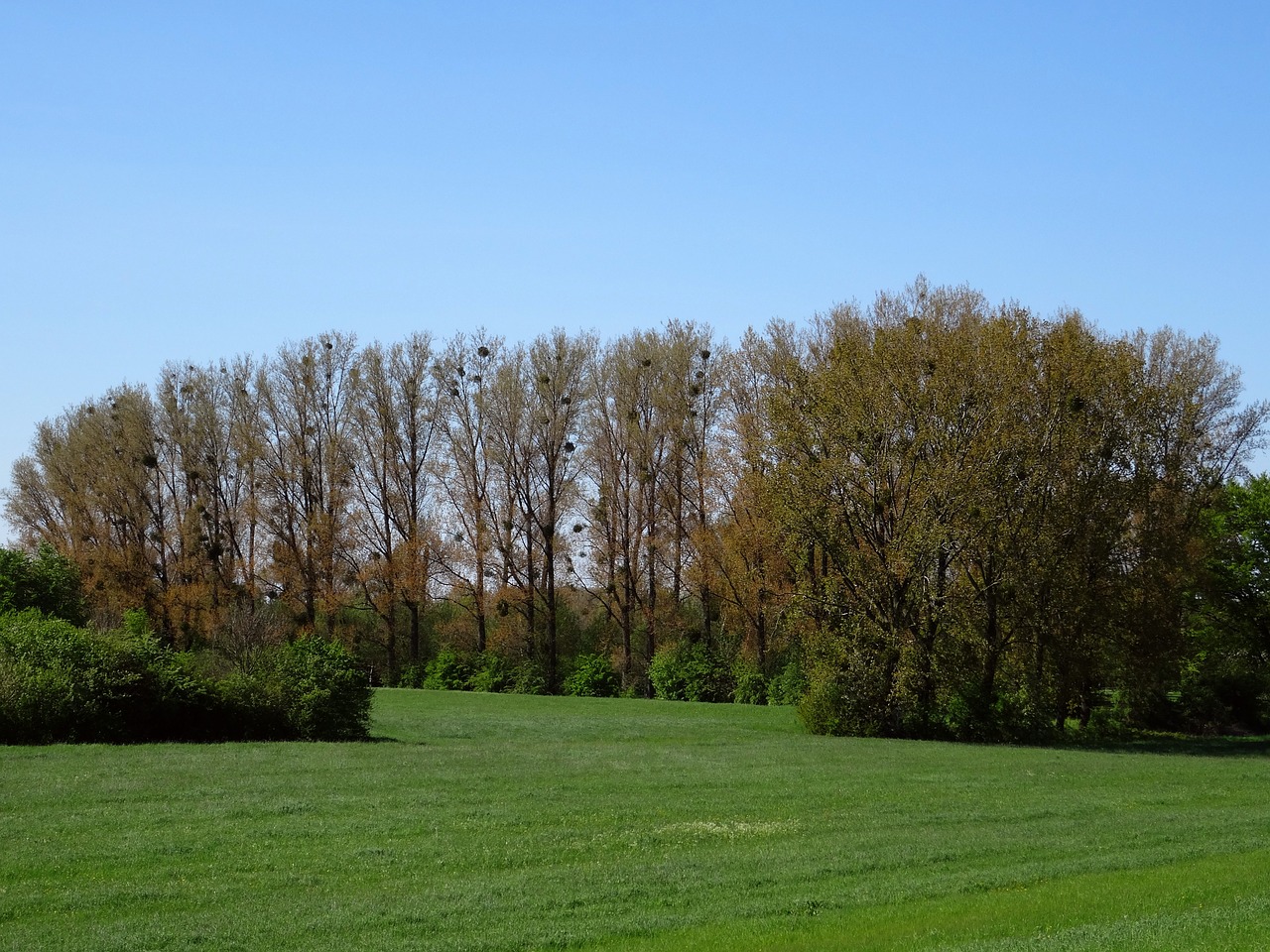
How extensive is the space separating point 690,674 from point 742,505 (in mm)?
8200

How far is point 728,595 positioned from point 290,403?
27.9 metres

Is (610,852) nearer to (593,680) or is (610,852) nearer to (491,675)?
(593,680)

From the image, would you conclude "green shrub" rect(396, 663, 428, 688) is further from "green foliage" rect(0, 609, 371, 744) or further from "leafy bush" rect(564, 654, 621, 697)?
"green foliage" rect(0, 609, 371, 744)

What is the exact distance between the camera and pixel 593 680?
5203 centimetres

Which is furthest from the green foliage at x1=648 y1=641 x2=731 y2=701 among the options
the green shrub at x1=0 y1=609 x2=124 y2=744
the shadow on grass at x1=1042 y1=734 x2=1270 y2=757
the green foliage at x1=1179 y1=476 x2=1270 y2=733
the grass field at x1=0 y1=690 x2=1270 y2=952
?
the green shrub at x1=0 y1=609 x2=124 y2=744

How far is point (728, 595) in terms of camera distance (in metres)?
48.6

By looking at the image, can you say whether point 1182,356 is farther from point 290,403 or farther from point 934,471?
point 290,403

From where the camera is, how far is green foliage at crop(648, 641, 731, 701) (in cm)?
4822

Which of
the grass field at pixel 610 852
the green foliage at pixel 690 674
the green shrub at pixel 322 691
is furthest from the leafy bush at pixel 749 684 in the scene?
the grass field at pixel 610 852

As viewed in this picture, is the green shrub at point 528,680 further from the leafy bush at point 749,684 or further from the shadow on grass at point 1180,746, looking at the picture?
the shadow on grass at point 1180,746

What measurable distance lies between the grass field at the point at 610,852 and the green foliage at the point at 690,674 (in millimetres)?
25243

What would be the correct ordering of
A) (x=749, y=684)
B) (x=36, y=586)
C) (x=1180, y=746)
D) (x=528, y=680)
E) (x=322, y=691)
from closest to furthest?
(x=322, y=691)
(x=1180, y=746)
(x=36, y=586)
(x=749, y=684)
(x=528, y=680)

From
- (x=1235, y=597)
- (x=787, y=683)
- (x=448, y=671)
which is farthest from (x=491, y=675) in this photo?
(x=1235, y=597)

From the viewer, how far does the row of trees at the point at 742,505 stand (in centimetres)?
3078
